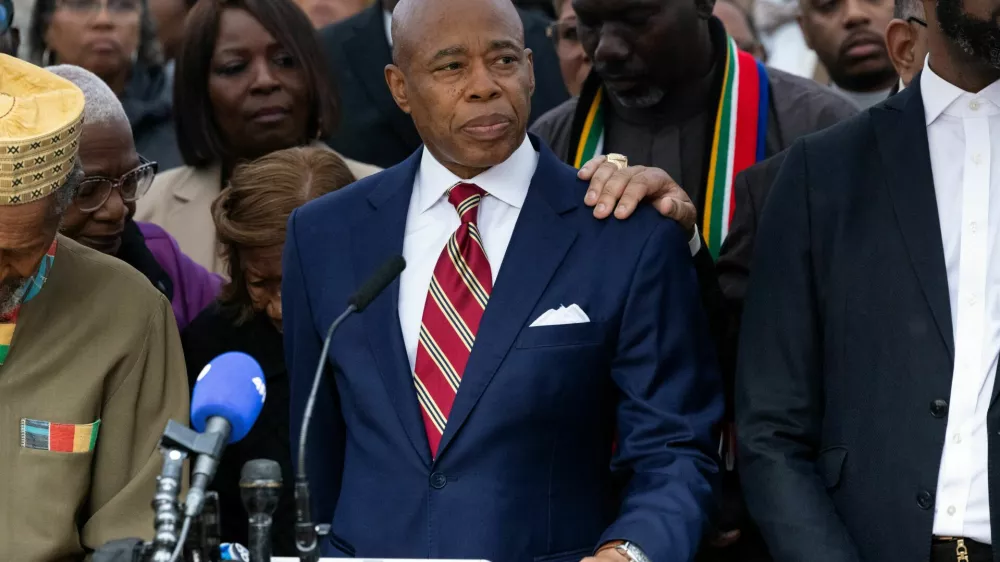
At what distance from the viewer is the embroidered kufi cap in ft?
13.9

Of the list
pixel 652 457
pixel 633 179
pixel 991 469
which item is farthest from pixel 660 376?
pixel 991 469

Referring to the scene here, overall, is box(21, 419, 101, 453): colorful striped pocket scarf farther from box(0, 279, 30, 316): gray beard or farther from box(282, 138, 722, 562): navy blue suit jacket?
box(282, 138, 722, 562): navy blue suit jacket

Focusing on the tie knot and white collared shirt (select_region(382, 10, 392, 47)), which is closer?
the tie knot

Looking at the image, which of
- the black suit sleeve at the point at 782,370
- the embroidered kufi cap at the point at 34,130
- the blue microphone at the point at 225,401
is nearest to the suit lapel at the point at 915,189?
the black suit sleeve at the point at 782,370

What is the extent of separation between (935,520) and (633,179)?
3.68 feet

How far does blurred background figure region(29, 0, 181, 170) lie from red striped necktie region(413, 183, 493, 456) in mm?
3527

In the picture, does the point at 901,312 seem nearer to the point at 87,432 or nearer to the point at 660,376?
the point at 660,376

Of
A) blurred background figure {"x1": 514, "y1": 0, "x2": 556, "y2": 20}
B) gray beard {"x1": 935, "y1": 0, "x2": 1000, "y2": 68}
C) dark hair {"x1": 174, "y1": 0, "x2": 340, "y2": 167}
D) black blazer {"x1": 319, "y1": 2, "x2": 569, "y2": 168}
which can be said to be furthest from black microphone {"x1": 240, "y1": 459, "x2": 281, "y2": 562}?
blurred background figure {"x1": 514, "y1": 0, "x2": 556, "y2": 20}

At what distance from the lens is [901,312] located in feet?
13.9

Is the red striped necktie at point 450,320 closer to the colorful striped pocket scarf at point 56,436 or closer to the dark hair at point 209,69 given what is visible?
the colorful striped pocket scarf at point 56,436

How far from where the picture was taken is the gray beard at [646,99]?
579 cm

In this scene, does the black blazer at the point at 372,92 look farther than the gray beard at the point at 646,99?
Yes

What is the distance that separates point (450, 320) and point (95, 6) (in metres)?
3.93

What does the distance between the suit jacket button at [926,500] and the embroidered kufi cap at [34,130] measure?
2243mm
